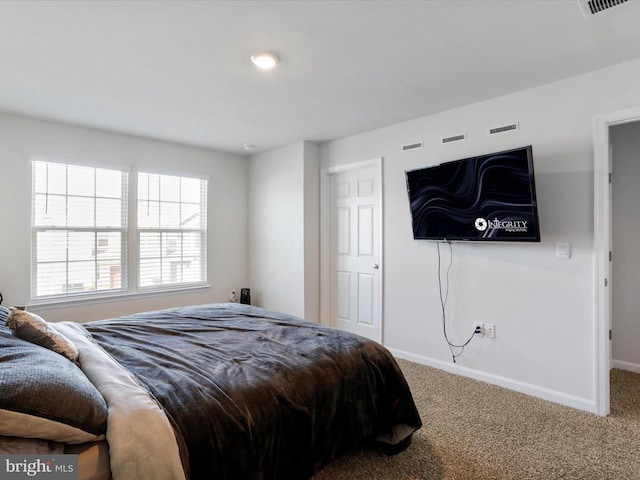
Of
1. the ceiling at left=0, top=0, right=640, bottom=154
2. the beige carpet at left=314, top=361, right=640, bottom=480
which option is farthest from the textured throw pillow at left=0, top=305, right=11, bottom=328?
the beige carpet at left=314, top=361, right=640, bottom=480

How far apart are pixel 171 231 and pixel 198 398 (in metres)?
3.61

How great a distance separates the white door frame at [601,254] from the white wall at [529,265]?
0.06 metres

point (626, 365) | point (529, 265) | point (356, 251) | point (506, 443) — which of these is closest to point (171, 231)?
point (356, 251)

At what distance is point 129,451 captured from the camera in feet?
3.72

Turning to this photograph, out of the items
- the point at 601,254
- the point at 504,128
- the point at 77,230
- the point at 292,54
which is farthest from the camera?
the point at 77,230

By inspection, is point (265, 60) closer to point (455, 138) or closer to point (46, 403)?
point (455, 138)

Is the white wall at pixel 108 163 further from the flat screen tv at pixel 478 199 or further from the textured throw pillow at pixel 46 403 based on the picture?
the textured throw pillow at pixel 46 403

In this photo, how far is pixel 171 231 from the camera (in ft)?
15.1

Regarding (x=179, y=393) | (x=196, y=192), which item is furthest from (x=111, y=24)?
(x=196, y=192)

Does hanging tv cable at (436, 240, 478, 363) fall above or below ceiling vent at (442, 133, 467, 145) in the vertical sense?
below

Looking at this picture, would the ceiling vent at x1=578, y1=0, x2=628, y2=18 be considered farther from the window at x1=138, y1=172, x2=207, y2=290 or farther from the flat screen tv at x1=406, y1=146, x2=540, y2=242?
the window at x1=138, y1=172, x2=207, y2=290

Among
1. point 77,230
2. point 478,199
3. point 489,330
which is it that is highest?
point 478,199

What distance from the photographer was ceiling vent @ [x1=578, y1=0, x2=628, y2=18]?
1.84m

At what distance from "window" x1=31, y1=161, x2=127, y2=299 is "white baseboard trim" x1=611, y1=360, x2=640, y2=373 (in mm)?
5336
